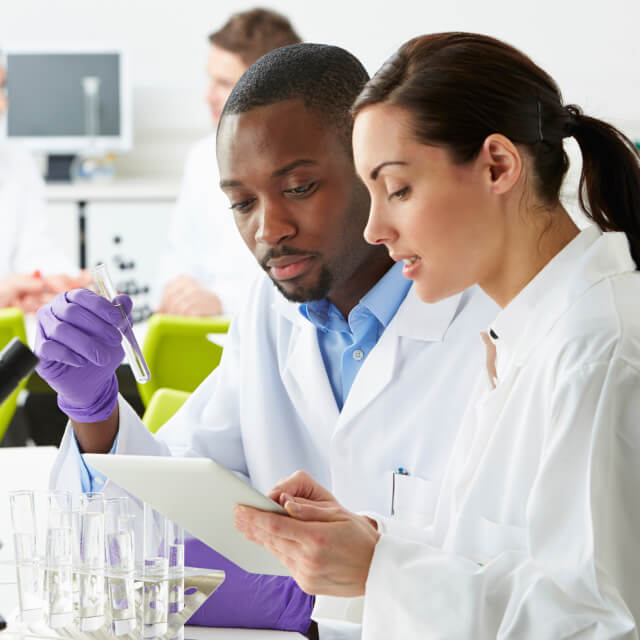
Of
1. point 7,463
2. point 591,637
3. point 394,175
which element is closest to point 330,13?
point 7,463

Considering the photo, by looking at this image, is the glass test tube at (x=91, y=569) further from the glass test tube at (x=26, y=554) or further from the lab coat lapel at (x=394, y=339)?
the lab coat lapel at (x=394, y=339)

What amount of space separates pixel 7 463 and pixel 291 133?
833mm

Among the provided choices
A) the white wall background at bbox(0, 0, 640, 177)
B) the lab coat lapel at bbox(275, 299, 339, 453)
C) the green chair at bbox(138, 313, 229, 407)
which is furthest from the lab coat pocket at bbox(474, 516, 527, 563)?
the white wall background at bbox(0, 0, 640, 177)

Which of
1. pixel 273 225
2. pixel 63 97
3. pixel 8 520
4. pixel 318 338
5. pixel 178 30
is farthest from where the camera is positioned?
pixel 178 30

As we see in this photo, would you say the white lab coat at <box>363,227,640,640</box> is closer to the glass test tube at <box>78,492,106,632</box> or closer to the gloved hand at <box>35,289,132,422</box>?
the glass test tube at <box>78,492,106,632</box>

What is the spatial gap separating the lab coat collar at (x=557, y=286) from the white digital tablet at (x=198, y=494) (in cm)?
32

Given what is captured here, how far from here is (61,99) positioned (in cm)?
522

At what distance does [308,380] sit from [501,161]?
57 cm

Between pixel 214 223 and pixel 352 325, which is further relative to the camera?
pixel 214 223

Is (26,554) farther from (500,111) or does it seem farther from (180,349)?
(180,349)

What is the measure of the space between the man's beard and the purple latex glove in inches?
15.1

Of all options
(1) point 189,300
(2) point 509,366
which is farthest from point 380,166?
(1) point 189,300

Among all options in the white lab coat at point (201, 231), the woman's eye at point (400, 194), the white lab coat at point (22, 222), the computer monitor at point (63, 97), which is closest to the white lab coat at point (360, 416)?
the woman's eye at point (400, 194)

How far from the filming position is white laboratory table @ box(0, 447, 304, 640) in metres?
1.03
